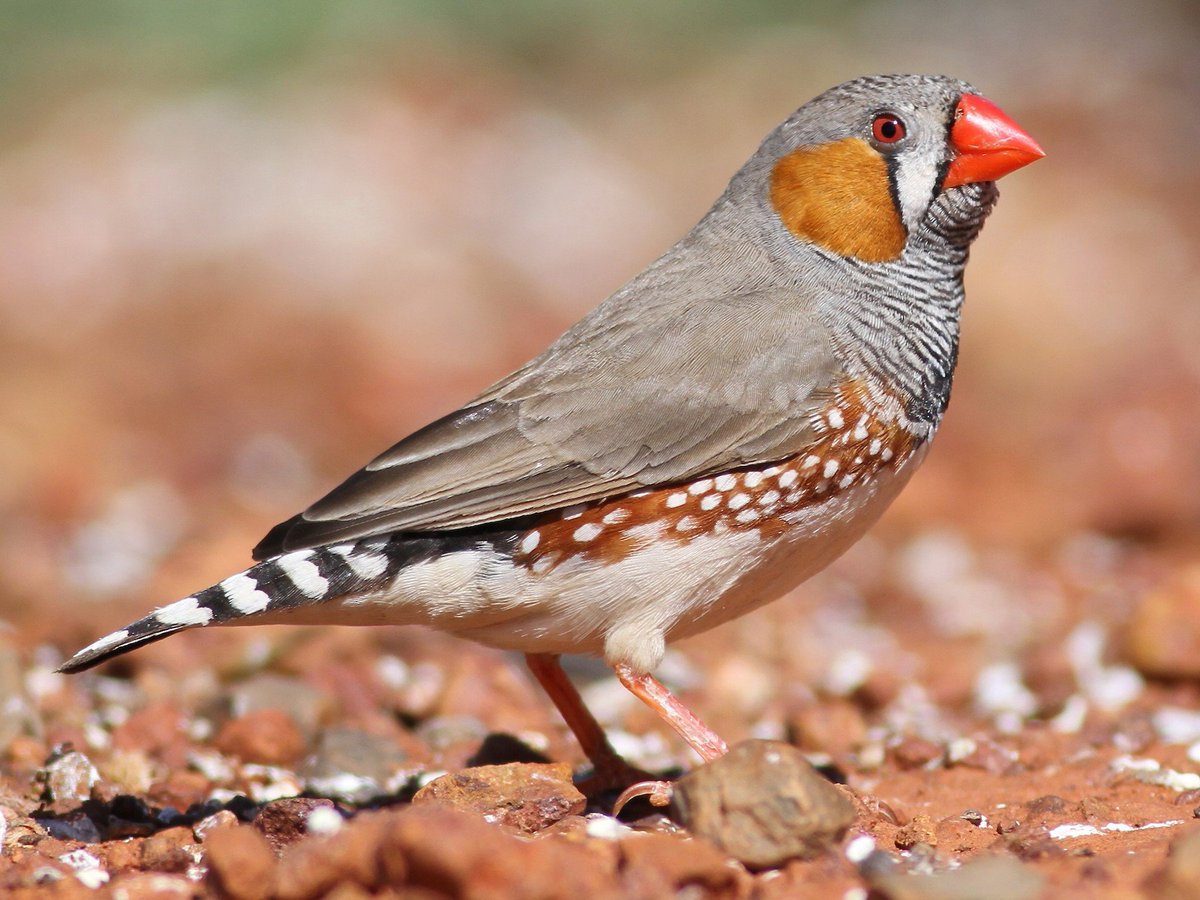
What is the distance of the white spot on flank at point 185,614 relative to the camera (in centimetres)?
402

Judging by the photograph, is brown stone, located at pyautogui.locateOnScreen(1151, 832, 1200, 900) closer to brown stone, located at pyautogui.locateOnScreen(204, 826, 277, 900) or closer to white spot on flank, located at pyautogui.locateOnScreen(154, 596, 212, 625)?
brown stone, located at pyautogui.locateOnScreen(204, 826, 277, 900)

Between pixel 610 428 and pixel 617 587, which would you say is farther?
pixel 610 428

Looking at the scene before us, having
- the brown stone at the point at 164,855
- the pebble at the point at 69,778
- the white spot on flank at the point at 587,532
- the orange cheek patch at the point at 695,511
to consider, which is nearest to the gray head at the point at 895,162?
the orange cheek patch at the point at 695,511

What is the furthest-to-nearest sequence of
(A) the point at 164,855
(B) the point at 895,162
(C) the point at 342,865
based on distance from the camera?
(B) the point at 895,162 < (A) the point at 164,855 < (C) the point at 342,865

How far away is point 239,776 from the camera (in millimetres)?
4867

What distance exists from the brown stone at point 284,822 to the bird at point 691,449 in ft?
1.69

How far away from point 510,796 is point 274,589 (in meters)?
0.85

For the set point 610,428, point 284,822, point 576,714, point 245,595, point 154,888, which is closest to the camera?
point 154,888

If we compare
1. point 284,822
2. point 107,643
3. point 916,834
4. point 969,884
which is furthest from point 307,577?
point 969,884

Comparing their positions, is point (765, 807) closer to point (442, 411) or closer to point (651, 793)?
point (651, 793)

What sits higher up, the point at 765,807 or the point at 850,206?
the point at 850,206

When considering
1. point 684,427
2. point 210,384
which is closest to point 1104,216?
point 210,384

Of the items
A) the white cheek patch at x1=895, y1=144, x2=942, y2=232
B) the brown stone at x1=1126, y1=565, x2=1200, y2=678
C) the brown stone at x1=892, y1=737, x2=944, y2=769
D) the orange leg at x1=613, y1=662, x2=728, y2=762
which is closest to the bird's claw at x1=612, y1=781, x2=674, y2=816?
the orange leg at x1=613, y1=662, x2=728, y2=762

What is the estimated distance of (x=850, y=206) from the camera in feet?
15.6
